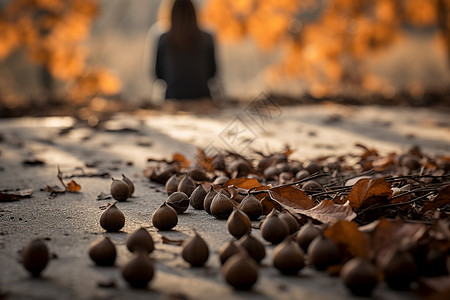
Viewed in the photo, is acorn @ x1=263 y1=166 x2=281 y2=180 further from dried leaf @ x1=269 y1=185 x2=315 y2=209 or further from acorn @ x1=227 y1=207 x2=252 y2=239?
acorn @ x1=227 y1=207 x2=252 y2=239

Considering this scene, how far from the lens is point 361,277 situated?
2.50ft

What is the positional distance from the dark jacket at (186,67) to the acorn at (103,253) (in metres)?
4.60

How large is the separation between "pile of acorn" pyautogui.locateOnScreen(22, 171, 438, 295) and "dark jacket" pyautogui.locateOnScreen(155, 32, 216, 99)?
4.35 m

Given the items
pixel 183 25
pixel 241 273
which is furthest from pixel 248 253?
pixel 183 25

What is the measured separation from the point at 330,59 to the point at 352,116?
441cm

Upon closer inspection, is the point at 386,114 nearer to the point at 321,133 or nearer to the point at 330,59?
the point at 321,133

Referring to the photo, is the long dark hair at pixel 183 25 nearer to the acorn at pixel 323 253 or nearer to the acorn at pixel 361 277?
the acorn at pixel 323 253

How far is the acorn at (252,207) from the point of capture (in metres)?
1.20

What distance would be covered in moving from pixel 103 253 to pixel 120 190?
559 millimetres

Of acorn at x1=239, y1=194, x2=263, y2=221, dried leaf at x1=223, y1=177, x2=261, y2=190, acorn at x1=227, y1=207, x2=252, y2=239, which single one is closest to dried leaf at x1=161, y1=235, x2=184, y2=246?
acorn at x1=227, y1=207, x2=252, y2=239

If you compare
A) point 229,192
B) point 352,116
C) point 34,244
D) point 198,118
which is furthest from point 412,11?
point 34,244

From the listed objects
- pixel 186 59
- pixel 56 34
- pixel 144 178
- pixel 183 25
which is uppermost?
pixel 183 25

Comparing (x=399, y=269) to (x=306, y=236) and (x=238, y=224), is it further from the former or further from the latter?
(x=238, y=224)

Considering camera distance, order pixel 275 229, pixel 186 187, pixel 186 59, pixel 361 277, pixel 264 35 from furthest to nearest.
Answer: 1. pixel 264 35
2. pixel 186 59
3. pixel 186 187
4. pixel 275 229
5. pixel 361 277
